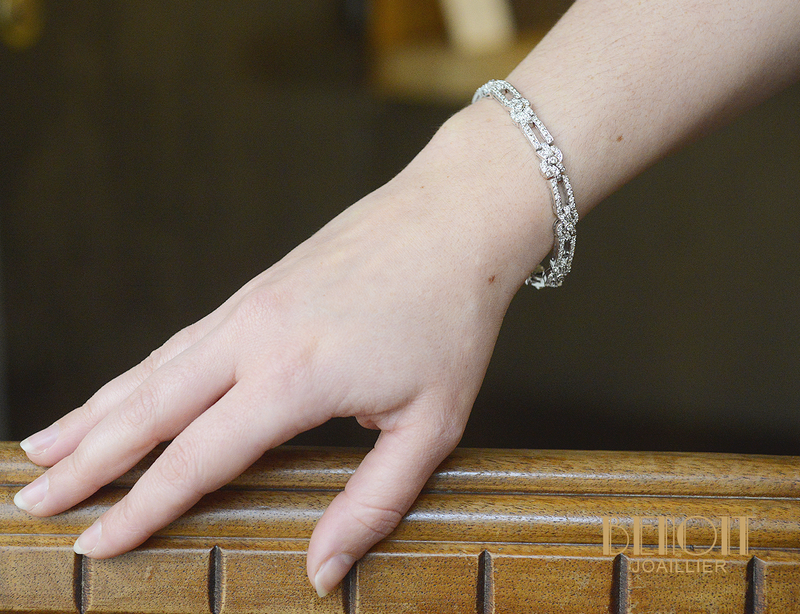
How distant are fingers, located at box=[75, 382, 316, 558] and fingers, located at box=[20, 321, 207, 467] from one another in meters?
0.06

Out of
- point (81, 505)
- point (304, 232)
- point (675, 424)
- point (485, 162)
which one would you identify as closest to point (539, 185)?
point (485, 162)

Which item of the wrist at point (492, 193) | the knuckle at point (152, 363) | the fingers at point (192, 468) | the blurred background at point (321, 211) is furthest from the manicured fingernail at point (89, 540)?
the blurred background at point (321, 211)

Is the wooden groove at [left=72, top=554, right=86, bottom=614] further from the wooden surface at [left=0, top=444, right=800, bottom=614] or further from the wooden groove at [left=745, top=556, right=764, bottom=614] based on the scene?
the wooden groove at [left=745, top=556, right=764, bottom=614]

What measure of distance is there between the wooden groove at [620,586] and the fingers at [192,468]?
7.5 inches

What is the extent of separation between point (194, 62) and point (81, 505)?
2.46 meters

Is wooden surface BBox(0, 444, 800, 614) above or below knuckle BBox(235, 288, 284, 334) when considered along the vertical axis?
below

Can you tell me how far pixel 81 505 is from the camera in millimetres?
374

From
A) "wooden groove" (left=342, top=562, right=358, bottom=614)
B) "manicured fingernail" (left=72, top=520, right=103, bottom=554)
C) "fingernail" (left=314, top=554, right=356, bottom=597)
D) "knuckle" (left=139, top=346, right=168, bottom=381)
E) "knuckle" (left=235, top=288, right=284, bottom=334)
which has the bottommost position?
"wooden groove" (left=342, top=562, right=358, bottom=614)

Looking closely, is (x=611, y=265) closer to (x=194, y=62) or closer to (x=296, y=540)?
(x=194, y=62)

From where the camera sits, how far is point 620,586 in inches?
14.0

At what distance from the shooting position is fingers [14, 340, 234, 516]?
A: 36cm

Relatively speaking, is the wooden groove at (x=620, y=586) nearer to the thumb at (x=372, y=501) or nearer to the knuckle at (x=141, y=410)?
the thumb at (x=372, y=501)

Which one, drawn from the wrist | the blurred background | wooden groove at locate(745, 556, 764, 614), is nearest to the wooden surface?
wooden groove at locate(745, 556, 764, 614)

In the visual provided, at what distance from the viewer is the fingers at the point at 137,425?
0.36m
